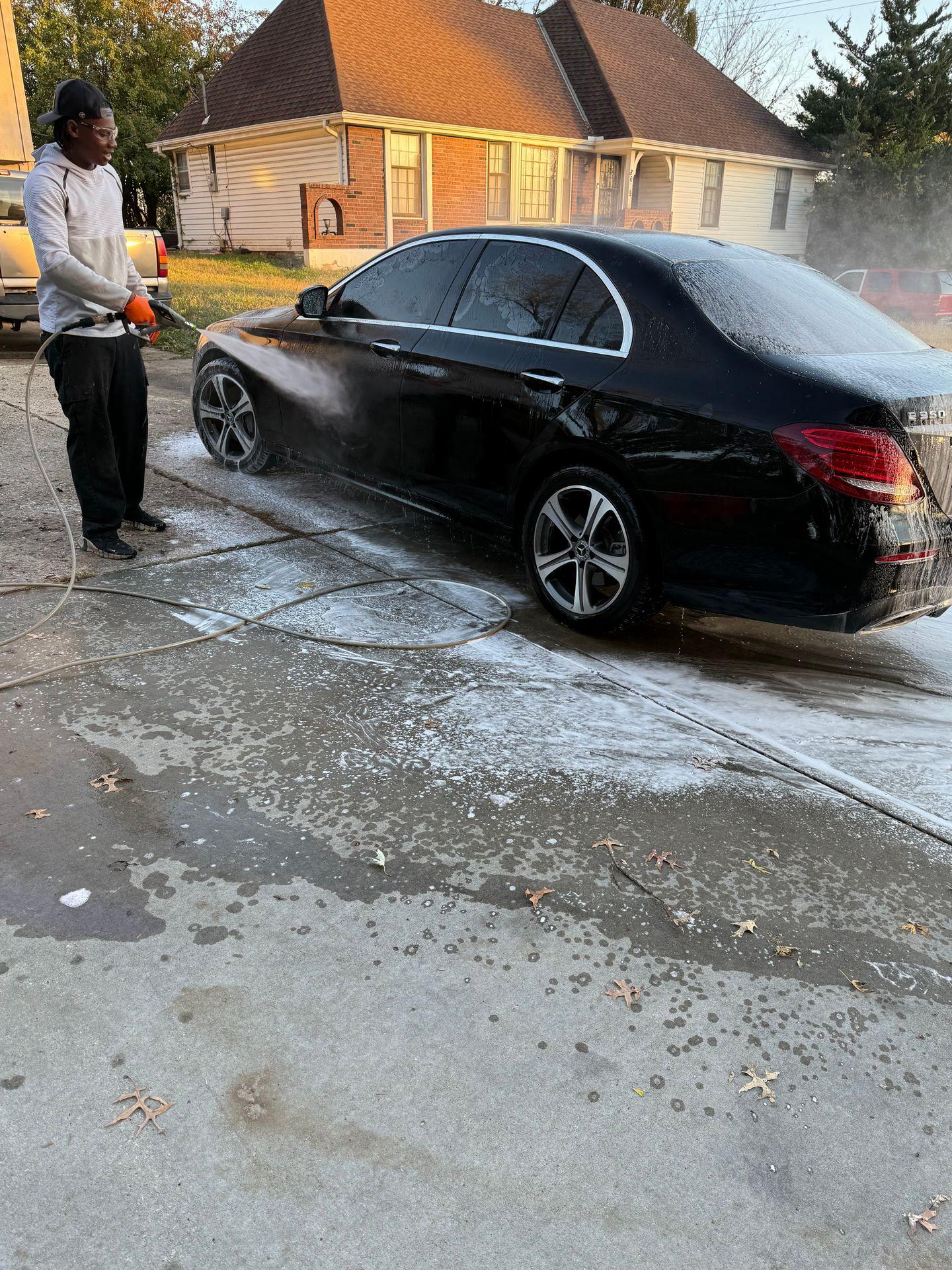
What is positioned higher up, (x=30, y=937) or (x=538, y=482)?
(x=538, y=482)

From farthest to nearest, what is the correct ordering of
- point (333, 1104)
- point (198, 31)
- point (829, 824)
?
Answer: point (198, 31)
point (829, 824)
point (333, 1104)

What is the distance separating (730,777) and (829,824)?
357 millimetres

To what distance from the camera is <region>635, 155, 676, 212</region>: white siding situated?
28781 millimetres

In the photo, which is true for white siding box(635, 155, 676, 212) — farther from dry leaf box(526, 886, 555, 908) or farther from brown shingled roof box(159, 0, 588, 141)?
dry leaf box(526, 886, 555, 908)

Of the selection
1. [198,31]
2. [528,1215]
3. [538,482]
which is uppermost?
[198,31]

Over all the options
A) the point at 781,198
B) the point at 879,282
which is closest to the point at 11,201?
the point at 879,282

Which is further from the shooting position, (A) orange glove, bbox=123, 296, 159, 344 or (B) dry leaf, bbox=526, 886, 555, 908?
(A) orange glove, bbox=123, 296, 159, 344

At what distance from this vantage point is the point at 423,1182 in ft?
5.93

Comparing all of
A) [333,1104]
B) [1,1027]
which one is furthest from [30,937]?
[333,1104]

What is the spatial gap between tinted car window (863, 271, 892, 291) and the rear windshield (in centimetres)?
1798

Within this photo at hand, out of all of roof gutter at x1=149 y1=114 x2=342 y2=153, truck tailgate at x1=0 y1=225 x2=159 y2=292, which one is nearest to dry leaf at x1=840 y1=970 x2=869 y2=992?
truck tailgate at x1=0 y1=225 x2=159 y2=292

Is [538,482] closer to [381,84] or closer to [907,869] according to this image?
[907,869]

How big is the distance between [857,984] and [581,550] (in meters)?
2.25

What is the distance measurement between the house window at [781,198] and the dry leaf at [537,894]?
113ft
